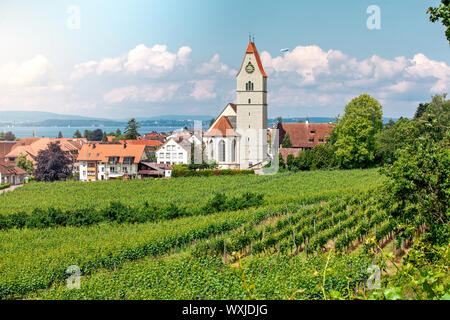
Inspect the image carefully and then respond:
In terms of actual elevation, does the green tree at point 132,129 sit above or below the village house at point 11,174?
above

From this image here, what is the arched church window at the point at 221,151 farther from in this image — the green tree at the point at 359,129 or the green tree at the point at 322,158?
the green tree at the point at 359,129

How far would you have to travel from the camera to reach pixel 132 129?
81125 mm

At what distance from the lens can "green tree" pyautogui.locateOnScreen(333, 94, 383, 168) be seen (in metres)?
46.6

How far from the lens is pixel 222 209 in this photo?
2834 centimetres

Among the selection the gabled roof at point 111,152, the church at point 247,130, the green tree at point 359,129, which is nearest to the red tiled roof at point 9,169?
the gabled roof at point 111,152

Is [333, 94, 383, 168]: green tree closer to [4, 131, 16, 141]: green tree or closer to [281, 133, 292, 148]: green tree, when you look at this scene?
[281, 133, 292, 148]: green tree

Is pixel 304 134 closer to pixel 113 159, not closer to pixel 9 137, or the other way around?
pixel 113 159

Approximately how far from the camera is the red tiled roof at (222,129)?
5391 centimetres

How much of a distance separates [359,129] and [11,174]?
134 feet

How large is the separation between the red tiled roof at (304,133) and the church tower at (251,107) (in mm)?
9694

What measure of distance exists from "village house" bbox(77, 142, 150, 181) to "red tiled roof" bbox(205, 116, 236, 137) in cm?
847

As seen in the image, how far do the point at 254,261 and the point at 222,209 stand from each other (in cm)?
1328

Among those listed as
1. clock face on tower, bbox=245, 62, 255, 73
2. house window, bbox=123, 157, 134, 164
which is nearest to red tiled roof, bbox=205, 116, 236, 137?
clock face on tower, bbox=245, 62, 255, 73

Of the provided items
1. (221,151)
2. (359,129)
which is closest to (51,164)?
(221,151)
